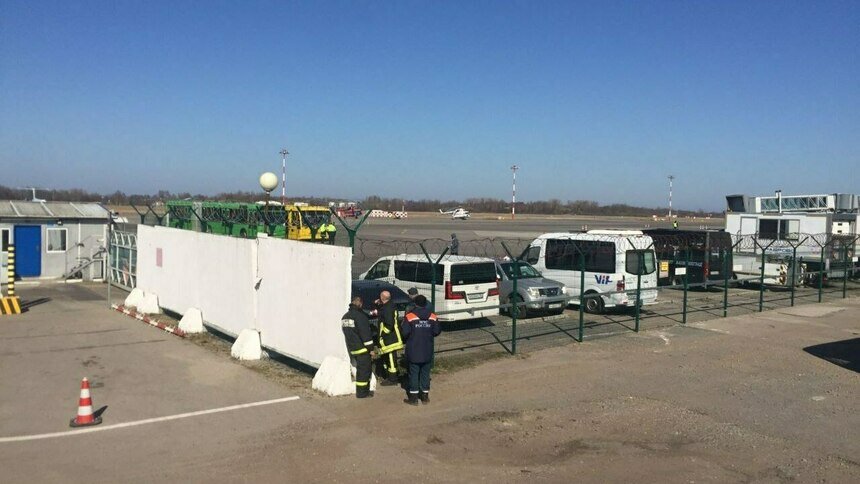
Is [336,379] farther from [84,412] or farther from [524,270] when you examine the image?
[524,270]

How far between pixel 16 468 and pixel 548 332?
1045 cm

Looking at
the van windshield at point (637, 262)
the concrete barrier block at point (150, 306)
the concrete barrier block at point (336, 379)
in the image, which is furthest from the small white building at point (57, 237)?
the van windshield at point (637, 262)

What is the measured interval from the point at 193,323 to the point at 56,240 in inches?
518

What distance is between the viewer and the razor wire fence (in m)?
14.3

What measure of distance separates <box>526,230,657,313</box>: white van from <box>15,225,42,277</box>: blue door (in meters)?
17.1

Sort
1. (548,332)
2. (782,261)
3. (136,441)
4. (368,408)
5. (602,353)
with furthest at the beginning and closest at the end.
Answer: (782,261) → (548,332) → (602,353) → (368,408) → (136,441)

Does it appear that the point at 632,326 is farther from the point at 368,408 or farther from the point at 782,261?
the point at 782,261

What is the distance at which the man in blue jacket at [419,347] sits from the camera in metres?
9.32

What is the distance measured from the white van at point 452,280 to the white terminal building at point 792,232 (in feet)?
30.1

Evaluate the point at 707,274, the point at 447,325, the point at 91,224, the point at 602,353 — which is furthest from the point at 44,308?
the point at 707,274

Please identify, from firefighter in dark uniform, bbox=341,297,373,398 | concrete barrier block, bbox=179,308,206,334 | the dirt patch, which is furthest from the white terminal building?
concrete barrier block, bbox=179,308,206,334

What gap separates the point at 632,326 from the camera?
16125 millimetres

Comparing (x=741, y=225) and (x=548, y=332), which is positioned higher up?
(x=741, y=225)

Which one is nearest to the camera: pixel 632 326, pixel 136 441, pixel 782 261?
pixel 136 441
